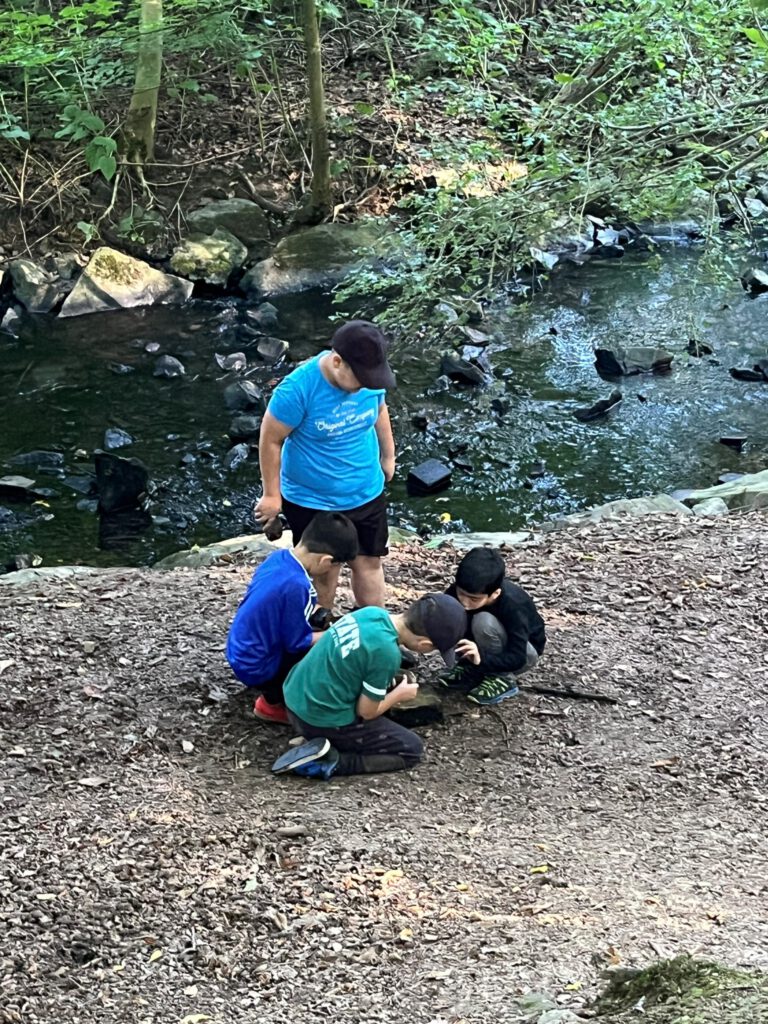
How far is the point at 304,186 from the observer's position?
15562mm

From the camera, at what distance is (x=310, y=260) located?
14320 millimetres

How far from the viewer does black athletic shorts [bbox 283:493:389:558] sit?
16.1 ft

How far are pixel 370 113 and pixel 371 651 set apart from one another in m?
13.5

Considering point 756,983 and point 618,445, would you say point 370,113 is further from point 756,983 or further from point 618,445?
point 756,983

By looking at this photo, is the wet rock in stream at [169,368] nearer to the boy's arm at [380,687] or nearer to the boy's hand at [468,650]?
the boy's hand at [468,650]

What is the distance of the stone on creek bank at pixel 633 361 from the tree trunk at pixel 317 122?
5210 millimetres

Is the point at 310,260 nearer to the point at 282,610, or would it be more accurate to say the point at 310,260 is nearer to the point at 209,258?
the point at 209,258

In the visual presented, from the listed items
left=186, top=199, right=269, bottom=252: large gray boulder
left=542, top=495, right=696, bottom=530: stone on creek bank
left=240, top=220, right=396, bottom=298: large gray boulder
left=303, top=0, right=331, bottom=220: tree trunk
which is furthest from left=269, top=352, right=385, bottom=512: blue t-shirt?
left=186, top=199, right=269, bottom=252: large gray boulder

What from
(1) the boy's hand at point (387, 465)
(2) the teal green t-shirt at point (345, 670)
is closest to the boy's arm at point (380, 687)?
(2) the teal green t-shirt at point (345, 670)

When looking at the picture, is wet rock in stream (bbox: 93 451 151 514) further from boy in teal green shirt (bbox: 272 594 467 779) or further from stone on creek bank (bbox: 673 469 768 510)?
boy in teal green shirt (bbox: 272 594 467 779)

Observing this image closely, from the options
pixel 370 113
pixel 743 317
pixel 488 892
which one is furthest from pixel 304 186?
pixel 488 892

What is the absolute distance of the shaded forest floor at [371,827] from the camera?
3160 millimetres

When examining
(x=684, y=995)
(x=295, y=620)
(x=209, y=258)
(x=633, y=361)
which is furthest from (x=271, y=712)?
(x=209, y=258)

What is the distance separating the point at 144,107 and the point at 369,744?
12676 mm
